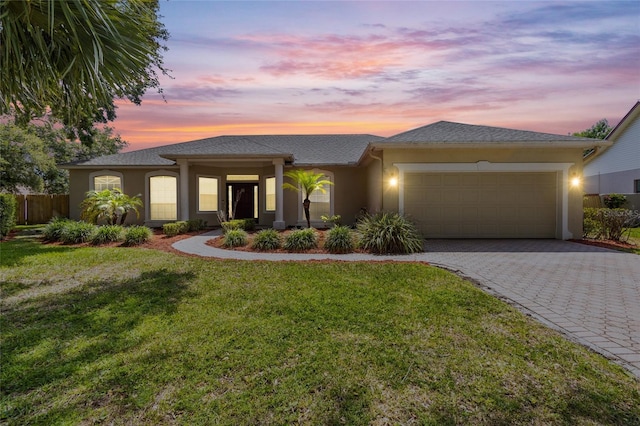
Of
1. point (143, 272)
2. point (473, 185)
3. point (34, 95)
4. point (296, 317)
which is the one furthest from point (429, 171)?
A: point (34, 95)

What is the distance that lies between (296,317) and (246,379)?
140 cm

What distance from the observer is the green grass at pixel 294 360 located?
2.41m

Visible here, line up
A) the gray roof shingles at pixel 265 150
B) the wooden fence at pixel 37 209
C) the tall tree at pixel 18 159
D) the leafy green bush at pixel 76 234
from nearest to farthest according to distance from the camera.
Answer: the leafy green bush at pixel 76 234, the gray roof shingles at pixel 265 150, the wooden fence at pixel 37 209, the tall tree at pixel 18 159

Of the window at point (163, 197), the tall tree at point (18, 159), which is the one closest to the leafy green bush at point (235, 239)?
the window at point (163, 197)

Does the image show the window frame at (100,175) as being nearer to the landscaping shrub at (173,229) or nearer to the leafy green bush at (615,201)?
the landscaping shrub at (173,229)

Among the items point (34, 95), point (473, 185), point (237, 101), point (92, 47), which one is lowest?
point (473, 185)

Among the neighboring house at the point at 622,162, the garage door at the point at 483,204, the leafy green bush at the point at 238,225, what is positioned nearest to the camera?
the garage door at the point at 483,204

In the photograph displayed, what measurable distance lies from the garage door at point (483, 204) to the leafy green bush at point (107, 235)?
9.88 metres

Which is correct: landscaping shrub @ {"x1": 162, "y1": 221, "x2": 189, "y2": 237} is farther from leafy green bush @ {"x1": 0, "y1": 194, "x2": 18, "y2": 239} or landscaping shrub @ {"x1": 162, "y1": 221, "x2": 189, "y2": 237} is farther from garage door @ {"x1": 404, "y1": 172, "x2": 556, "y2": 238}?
garage door @ {"x1": 404, "y1": 172, "x2": 556, "y2": 238}

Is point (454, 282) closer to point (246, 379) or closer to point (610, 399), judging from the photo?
point (610, 399)

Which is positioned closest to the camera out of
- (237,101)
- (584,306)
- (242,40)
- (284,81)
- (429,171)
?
(584,306)

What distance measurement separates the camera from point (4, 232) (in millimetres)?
12078

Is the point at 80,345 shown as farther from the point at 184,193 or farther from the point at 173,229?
the point at 184,193

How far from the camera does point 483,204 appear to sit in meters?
11.0
